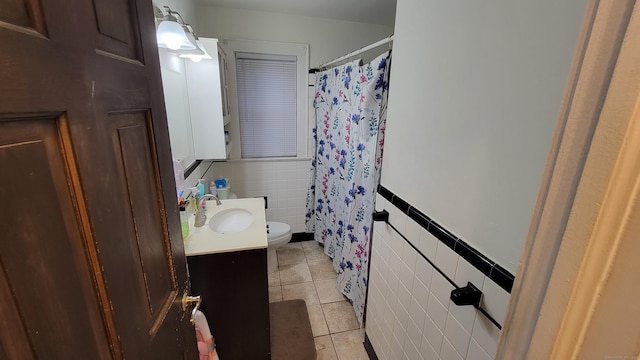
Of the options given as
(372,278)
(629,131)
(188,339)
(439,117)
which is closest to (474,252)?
(439,117)

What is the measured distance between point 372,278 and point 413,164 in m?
0.82

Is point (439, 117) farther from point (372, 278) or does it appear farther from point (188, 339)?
point (188, 339)

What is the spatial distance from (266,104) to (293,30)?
72 centimetres

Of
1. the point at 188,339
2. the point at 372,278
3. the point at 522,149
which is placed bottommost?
the point at 372,278

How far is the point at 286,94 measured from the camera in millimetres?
2637

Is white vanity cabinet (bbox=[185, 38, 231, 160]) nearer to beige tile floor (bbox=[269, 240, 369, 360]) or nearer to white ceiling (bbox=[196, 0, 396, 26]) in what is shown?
white ceiling (bbox=[196, 0, 396, 26])

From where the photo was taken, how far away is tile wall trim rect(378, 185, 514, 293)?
75 centimetres

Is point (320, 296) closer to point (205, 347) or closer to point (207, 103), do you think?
point (205, 347)

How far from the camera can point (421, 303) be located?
1133 millimetres

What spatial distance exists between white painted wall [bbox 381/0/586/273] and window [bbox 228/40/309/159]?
155cm

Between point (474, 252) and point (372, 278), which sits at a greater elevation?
point (474, 252)

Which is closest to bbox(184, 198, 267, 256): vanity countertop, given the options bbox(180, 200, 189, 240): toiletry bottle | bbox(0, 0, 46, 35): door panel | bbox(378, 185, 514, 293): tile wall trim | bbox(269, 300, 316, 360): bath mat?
bbox(180, 200, 189, 240): toiletry bottle

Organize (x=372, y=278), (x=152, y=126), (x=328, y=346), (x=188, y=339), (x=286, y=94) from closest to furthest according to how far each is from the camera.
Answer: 1. (x=152, y=126)
2. (x=188, y=339)
3. (x=372, y=278)
4. (x=328, y=346)
5. (x=286, y=94)

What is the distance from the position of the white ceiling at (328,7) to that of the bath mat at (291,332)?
7.90 ft
